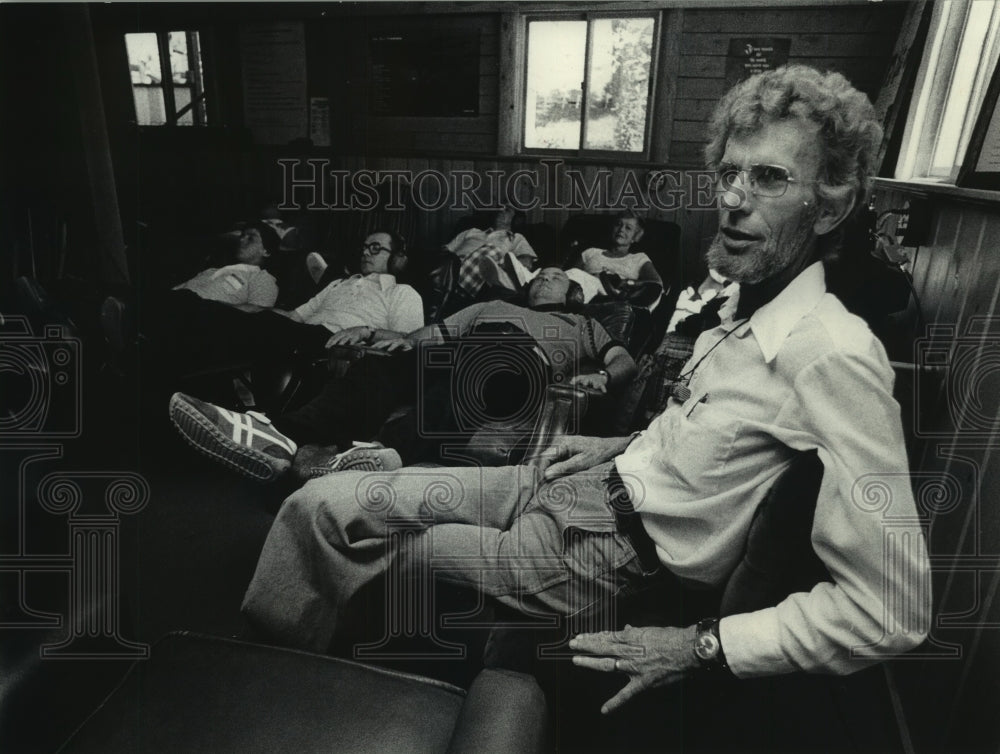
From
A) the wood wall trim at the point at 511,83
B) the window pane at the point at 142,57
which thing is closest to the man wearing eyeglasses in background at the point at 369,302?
the wood wall trim at the point at 511,83

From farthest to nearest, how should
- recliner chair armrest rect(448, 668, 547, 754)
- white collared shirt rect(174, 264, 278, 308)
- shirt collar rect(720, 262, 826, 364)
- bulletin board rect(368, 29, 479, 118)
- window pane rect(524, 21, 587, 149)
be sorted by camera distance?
white collared shirt rect(174, 264, 278, 308)
bulletin board rect(368, 29, 479, 118)
window pane rect(524, 21, 587, 149)
shirt collar rect(720, 262, 826, 364)
recliner chair armrest rect(448, 668, 547, 754)

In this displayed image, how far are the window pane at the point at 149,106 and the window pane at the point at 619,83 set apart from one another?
995mm

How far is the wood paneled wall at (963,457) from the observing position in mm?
883

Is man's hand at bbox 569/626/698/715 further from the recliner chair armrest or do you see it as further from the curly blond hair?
the curly blond hair

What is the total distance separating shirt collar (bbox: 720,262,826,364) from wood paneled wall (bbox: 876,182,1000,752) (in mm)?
156

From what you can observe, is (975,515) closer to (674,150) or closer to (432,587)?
(674,150)

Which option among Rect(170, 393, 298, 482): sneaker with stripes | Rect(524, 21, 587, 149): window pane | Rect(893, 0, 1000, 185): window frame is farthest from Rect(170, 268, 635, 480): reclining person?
Rect(893, 0, 1000, 185): window frame

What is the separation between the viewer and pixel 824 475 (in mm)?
889

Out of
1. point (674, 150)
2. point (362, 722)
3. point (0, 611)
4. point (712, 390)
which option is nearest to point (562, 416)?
point (712, 390)

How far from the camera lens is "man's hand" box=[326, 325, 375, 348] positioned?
148cm

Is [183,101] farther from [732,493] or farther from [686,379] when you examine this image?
[732,493]

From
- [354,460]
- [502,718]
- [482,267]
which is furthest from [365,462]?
[502,718]

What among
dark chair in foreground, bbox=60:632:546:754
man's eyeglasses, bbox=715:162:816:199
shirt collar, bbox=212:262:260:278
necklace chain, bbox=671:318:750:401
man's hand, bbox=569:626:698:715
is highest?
man's eyeglasses, bbox=715:162:816:199

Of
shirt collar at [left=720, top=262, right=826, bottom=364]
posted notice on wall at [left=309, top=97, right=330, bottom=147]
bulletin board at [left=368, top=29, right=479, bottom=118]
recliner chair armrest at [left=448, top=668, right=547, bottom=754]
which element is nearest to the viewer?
recliner chair armrest at [left=448, top=668, right=547, bottom=754]
